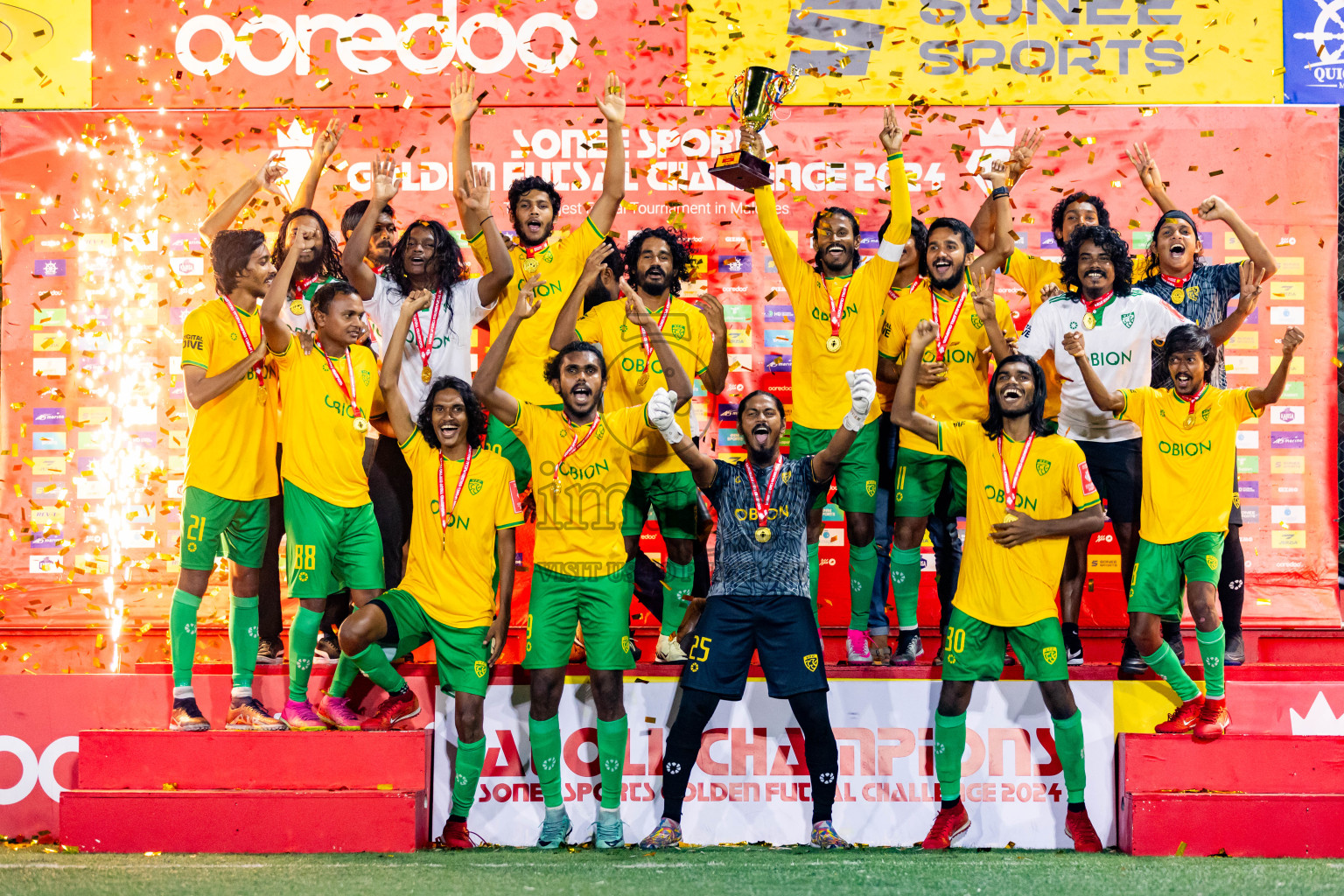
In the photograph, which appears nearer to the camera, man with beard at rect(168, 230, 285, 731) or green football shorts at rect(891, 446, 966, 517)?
man with beard at rect(168, 230, 285, 731)

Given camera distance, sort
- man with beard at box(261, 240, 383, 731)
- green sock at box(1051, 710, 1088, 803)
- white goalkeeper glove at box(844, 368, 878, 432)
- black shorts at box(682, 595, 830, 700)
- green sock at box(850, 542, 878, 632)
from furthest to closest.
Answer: green sock at box(850, 542, 878, 632) < man with beard at box(261, 240, 383, 731) < green sock at box(1051, 710, 1088, 803) < black shorts at box(682, 595, 830, 700) < white goalkeeper glove at box(844, 368, 878, 432)

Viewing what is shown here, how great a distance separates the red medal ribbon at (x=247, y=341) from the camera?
201 inches

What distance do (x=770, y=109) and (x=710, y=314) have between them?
1.00 m

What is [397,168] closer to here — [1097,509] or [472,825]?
[472,825]

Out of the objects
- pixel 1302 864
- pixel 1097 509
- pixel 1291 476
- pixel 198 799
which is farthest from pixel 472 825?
pixel 1291 476

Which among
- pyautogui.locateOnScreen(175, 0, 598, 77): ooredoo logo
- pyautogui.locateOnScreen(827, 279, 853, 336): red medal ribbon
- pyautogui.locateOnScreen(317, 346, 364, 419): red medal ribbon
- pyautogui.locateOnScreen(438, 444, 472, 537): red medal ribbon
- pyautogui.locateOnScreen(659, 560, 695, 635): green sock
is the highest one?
pyautogui.locateOnScreen(175, 0, 598, 77): ooredoo logo

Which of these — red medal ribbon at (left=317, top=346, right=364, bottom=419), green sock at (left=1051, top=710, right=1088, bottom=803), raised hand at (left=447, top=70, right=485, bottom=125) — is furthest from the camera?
raised hand at (left=447, top=70, right=485, bottom=125)

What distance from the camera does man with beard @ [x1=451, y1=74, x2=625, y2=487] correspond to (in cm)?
535

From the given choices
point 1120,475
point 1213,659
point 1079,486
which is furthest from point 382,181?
point 1213,659

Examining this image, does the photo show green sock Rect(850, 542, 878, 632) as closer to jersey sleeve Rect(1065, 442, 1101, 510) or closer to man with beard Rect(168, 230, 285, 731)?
jersey sleeve Rect(1065, 442, 1101, 510)

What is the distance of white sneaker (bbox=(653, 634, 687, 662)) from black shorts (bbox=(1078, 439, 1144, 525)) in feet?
6.70

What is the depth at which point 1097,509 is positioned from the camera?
15.9 feet

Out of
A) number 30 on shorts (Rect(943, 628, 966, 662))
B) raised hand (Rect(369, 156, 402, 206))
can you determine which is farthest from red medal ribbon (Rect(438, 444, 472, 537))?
number 30 on shorts (Rect(943, 628, 966, 662))

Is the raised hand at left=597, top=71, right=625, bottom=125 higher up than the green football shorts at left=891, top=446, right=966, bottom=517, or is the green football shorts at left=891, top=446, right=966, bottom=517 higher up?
the raised hand at left=597, top=71, right=625, bottom=125
